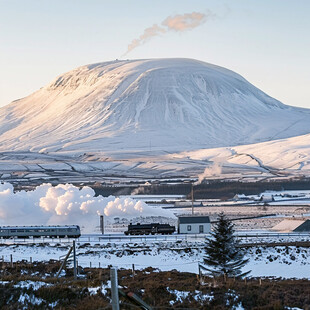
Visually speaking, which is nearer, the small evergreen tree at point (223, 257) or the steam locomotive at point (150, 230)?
the small evergreen tree at point (223, 257)

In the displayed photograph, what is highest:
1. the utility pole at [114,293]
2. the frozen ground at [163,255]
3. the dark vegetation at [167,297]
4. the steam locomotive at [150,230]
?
the utility pole at [114,293]

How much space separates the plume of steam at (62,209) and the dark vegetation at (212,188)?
30.1 m

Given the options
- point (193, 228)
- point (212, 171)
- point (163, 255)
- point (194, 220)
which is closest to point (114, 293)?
point (163, 255)

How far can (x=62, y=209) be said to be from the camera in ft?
246

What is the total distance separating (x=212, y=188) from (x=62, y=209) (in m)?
51.0

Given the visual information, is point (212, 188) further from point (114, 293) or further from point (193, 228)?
point (114, 293)

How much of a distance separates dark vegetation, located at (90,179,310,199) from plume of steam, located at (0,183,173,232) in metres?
30.1

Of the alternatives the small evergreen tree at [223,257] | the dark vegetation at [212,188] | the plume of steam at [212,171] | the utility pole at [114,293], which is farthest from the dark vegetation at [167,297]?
the plume of steam at [212,171]

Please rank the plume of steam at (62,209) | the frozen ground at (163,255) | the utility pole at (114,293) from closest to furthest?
the utility pole at (114,293), the frozen ground at (163,255), the plume of steam at (62,209)

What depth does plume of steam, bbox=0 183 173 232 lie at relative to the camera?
245 ft

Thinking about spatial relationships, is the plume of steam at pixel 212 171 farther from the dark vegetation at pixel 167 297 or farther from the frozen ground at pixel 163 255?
the dark vegetation at pixel 167 297

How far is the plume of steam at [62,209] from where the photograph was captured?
74.8m

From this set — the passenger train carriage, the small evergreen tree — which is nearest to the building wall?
the passenger train carriage

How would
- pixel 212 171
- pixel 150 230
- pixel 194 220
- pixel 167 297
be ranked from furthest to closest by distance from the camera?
pixel 212 171
pixel 194 220
pixel 150 230
pixel 167 297
